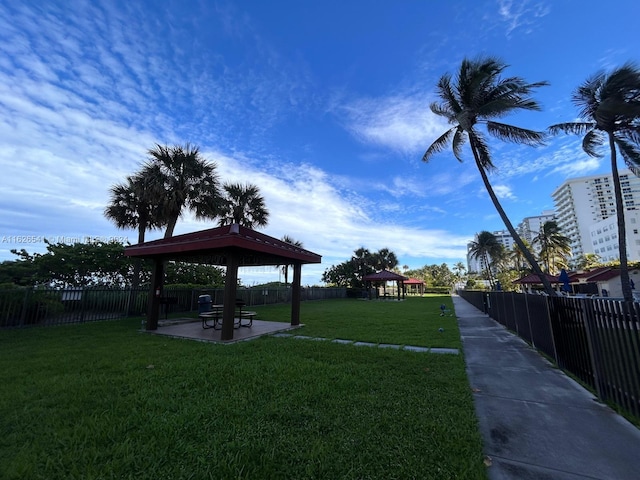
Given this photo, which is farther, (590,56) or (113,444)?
(590,56)

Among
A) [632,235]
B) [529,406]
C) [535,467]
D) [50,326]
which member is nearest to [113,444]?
[535,467]

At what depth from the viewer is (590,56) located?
32.7ft

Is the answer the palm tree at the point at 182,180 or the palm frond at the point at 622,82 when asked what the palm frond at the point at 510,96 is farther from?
the palm tree at the point at 182,180

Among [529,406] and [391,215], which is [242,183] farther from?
[529,406]

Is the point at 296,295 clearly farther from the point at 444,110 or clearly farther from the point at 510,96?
the point at 510,96

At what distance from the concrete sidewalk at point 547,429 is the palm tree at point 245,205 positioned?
17222mm

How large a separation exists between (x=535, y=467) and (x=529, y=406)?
4.70ft

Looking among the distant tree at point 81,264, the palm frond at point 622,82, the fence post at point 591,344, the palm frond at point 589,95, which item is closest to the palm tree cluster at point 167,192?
the distant tree at point 81,264

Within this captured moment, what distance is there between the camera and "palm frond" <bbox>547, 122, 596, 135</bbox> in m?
12.8

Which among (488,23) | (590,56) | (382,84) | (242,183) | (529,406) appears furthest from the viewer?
(242,183)

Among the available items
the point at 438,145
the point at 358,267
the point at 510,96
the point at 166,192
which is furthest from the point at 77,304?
the point at 358,267

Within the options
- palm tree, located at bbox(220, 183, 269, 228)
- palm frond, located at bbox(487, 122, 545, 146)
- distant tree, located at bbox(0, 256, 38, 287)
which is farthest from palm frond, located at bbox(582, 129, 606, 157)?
distant tree, located at bbox(0, 256, 38, 287)

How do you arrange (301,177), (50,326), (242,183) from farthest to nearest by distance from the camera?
(242,183)
(301,177)
(50,326)

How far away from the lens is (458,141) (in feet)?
42.6
